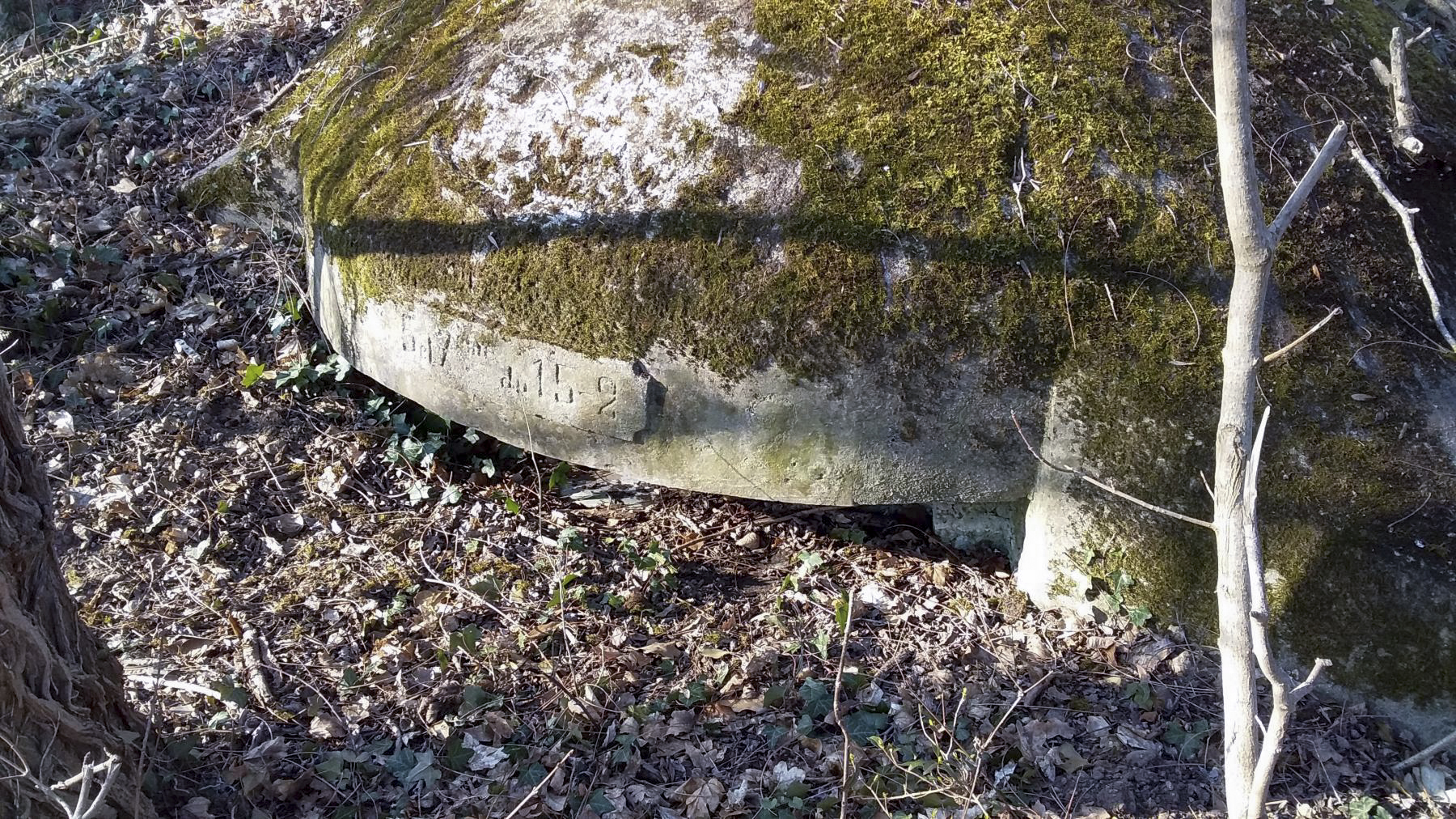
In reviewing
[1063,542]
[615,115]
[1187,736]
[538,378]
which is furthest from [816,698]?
[615,115]

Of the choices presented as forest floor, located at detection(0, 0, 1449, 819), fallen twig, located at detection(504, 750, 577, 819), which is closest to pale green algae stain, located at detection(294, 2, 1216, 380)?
forest floor, located at detection(0, 0, 1449, 819)

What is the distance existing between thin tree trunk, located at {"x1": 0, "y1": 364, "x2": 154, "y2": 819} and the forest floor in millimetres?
300

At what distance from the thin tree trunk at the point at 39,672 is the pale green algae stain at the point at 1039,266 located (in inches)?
60.7

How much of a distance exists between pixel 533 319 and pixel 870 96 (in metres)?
1.44

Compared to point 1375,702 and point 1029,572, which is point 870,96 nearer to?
point 1029,572

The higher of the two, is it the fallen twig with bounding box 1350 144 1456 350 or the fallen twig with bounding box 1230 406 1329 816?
the fallen twig with bounding box 1350 144 1456 350

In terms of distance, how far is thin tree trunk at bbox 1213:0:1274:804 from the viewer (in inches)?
88.8

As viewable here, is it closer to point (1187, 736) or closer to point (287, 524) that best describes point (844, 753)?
point (1187, 736)

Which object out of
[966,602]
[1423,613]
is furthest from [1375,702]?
[966,602]

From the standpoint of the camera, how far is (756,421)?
323 cm

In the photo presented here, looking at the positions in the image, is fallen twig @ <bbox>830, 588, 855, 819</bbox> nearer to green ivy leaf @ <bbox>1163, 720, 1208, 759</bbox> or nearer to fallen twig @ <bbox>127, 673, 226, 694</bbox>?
green ivy leaf @ <bbox>1163, 720, 1208, 759</bbox>

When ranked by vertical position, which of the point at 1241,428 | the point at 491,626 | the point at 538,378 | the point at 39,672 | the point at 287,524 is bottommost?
the point at 491,626

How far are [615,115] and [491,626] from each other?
1.92 metres

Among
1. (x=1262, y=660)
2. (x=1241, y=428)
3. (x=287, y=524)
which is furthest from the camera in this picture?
(x=287, y=524)
